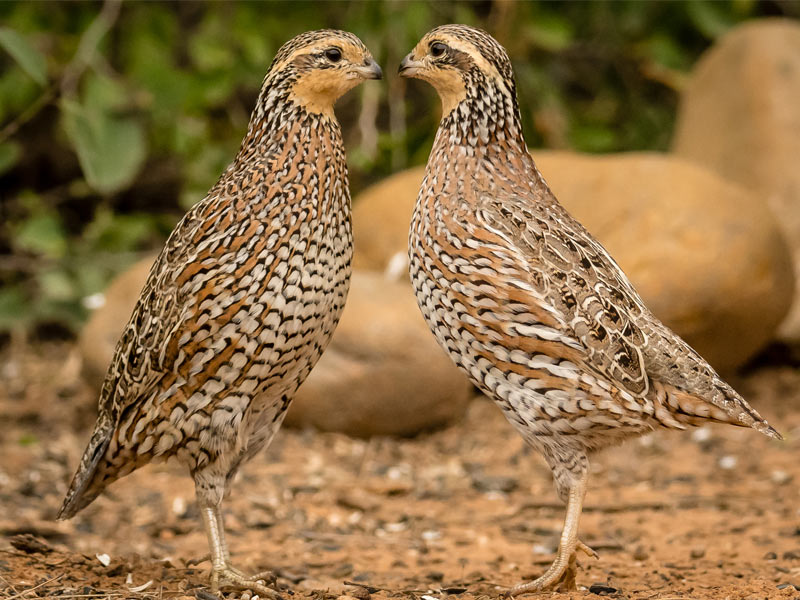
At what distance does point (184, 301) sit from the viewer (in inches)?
173

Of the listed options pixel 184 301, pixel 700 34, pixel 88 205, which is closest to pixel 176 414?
pixel 184 301

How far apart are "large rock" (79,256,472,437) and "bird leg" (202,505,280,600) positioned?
2.76 metres

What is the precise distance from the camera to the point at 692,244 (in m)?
7.53

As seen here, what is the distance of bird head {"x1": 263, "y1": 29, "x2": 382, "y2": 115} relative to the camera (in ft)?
14.6

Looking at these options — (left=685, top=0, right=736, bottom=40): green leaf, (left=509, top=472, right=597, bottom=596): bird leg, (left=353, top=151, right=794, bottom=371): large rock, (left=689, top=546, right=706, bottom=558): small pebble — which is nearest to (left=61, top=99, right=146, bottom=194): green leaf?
(left=353, top=151, right=794, bottom=371): large rock

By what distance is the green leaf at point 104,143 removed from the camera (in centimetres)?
743

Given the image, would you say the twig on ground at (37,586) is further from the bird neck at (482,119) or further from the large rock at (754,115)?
the large rock at (754,115)

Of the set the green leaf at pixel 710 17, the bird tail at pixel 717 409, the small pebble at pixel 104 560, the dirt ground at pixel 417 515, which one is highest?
the green leaf at pixel 710 17

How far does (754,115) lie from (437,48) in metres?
5.32

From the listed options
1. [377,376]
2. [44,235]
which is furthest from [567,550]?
[44,235]

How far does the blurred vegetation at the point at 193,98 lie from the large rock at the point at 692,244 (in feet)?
5.62

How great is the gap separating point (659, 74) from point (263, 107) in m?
6.38

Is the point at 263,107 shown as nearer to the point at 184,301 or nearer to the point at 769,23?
the point at 184,301

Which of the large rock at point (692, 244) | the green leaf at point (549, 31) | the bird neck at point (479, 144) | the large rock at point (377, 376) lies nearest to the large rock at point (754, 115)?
the large rock at point (692, 244)
